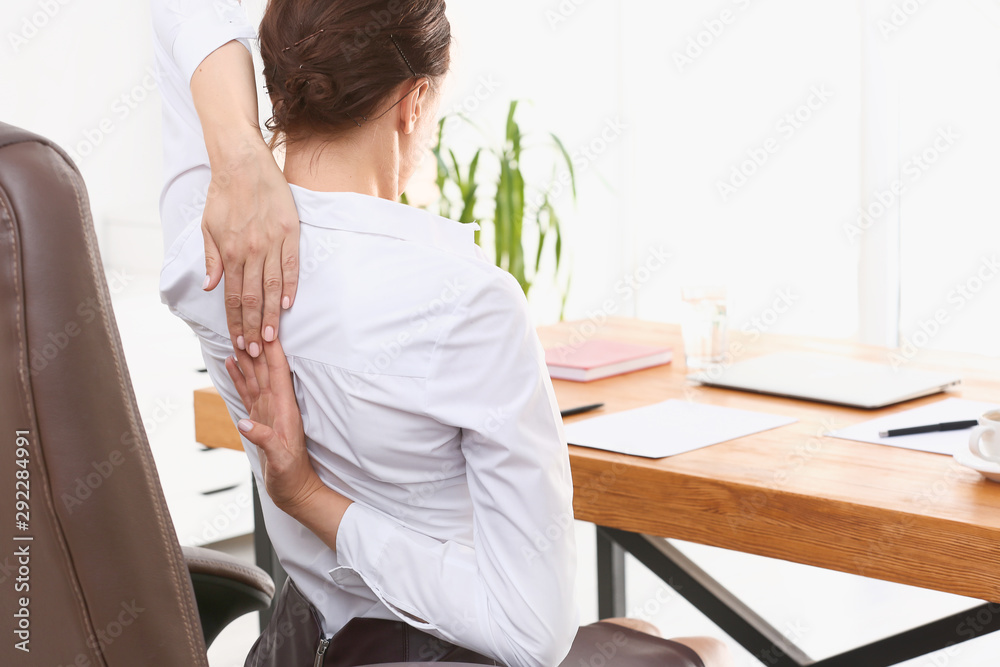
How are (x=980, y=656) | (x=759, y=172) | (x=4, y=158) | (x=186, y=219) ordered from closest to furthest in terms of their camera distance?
1. (x=4, y=158)
2. (x=186, y=219)
3. (x=980, y=656)
4. (x=759, y=172)

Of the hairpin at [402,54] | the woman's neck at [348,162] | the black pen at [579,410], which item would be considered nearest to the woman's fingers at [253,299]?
the woman's neck at [348,162]

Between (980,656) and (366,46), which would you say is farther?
(980,656)

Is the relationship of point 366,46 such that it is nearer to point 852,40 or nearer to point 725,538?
point 725,538

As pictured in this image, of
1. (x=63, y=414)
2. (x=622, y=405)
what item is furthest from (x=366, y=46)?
(x=622, y=405)

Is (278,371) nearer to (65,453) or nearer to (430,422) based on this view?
(430,422)

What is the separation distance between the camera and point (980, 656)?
2.51 meters

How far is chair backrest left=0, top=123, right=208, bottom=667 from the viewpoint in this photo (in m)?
0.62

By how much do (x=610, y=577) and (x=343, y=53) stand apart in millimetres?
1452

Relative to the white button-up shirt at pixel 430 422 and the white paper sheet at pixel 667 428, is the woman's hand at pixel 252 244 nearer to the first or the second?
the white button-up shirt at pixel 430 422

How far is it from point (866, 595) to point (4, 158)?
2.78 m

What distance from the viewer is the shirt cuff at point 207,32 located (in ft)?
3.59

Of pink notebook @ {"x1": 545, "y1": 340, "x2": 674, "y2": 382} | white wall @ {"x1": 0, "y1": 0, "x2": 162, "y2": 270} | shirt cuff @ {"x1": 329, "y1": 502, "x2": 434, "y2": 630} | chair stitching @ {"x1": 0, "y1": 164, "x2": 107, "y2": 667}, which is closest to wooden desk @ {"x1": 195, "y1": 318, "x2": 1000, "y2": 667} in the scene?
pink notebook @ {"x1": 545, "y1": 340, "x2": 674, "y2": 382}

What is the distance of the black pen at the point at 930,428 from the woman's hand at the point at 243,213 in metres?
0.84

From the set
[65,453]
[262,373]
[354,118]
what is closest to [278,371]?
[262,373]
